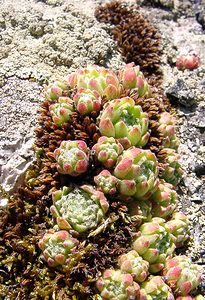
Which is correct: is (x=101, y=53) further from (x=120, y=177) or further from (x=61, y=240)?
(x=61, y=240)

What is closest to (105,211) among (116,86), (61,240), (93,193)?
(93,193)

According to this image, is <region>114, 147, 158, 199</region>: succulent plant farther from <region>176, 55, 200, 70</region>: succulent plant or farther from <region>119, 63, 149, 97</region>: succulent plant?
<region>176, 55, 200, 70</region>: succulent plant

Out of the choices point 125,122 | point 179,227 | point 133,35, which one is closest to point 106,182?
point 125,122

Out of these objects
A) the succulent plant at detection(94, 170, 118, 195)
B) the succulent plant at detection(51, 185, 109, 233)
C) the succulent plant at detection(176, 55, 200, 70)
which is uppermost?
the succulent plant at detection(176, 55, 200, 70)

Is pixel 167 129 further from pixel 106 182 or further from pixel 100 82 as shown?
pixel 106 182

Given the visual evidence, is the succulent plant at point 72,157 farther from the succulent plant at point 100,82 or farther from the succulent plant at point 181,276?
the succulent plant at point 181,276

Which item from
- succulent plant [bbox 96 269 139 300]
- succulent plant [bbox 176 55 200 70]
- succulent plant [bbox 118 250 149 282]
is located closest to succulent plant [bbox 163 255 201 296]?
succulent plant [bbox 118 250 149 282]

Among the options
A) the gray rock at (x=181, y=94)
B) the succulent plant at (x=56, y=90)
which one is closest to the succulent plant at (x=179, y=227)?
the gray rock at (x=181, y=94)
